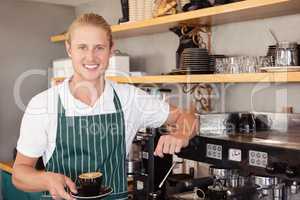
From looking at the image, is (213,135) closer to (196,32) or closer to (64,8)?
(196,32)

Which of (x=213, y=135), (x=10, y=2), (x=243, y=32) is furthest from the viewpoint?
(x=10, y=2)

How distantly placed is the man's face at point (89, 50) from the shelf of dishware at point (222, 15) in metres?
0.70

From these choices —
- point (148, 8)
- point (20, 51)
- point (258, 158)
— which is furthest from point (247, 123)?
point (20, 51)

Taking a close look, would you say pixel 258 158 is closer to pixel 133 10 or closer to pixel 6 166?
pixel 133 10

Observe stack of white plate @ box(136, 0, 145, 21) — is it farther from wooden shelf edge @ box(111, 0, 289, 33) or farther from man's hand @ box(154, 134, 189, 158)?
man's hand @ box(154, 134, 189, 158)

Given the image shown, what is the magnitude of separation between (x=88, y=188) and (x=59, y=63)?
2.07 metres

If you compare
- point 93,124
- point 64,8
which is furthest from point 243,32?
point 64,8

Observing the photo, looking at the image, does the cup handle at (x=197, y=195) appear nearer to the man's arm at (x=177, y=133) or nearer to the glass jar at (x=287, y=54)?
the man's arm at (x=177, y=133)

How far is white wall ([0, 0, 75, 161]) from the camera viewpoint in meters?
3.30

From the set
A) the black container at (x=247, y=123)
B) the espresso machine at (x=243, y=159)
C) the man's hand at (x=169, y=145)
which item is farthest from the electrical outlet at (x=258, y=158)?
the black container at (x=247, y=123)

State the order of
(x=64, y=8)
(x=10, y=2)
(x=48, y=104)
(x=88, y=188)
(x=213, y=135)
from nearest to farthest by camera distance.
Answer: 1. (x=88, y=188)
2. (x=48, y=104)
3. (x=213, y=135)
4. (x=10, y=2)
5. (x=64, y=8)

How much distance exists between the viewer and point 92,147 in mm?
1492

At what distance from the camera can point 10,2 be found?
3.32 metres

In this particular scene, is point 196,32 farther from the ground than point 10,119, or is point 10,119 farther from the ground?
point 196,32
